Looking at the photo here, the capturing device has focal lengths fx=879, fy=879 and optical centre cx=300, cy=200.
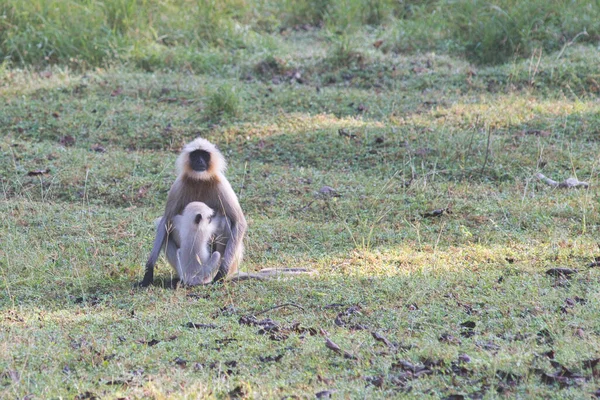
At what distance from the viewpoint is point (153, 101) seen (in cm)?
1021

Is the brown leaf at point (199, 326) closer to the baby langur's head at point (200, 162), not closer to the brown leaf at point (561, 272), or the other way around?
the baby langur's head at point (200, 162)

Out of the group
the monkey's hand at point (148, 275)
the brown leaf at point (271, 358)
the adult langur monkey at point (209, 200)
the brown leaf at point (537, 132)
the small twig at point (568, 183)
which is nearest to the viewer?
the brown leaf at point (271, 358)

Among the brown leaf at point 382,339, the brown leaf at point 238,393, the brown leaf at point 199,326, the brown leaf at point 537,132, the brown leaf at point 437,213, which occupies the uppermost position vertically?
the brown leaf at point 537,132

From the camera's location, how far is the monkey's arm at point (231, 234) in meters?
5.99

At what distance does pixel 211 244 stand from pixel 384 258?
1.21m

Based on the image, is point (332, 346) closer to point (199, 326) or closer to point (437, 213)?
point (199, 326)

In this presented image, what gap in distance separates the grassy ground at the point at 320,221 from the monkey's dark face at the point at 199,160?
77 centimetres

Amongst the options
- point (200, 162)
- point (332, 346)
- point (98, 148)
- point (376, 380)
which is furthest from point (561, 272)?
point (98, 148)

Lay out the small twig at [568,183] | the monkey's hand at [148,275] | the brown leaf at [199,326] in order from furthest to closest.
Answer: the small twig at [568,183], the monkey's hand at [148,275], the brown leaf at [199,326]

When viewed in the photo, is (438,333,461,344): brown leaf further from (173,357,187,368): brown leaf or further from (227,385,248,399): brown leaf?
(173,357,187,368): brown leaf

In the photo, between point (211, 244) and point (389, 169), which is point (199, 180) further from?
point (389, 169)

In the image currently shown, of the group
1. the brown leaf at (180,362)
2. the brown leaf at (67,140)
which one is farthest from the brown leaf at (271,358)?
the brown leaf at (67,140)

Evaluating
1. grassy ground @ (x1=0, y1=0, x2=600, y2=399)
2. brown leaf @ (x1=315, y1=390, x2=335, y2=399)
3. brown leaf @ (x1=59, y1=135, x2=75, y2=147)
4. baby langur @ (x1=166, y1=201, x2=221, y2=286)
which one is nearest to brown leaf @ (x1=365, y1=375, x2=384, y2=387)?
grassy ground @ (x1=0, y1=0, x2=600, y2=399)

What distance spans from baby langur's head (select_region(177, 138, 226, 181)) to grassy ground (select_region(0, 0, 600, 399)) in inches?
27.8
